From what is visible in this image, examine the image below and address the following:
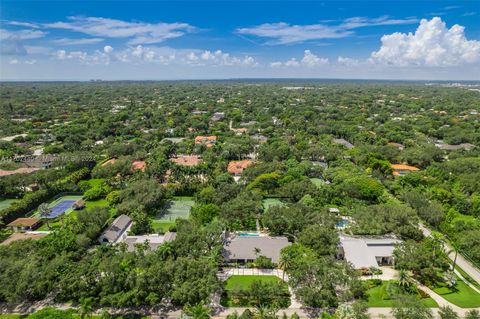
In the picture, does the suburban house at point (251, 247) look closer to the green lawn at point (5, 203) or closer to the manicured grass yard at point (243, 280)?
the manicured grass yard at point (243, 280)

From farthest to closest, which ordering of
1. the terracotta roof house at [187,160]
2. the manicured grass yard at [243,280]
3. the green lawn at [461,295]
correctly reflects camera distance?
the terracotta roof house at [187,160] → the manicured grass yard at [243,280] → the green lawn at [461,295]

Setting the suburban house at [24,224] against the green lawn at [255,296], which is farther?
the suburban house at [24,224]

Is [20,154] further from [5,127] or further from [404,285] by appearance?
[404,285]

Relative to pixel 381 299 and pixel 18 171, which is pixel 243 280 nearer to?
pixel 381 299

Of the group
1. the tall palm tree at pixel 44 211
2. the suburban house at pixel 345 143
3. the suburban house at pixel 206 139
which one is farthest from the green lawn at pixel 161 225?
the suburban house at pixel 345 143

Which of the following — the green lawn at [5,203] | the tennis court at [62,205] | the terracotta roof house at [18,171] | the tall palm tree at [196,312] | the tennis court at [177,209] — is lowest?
the tennis court at [177,209]

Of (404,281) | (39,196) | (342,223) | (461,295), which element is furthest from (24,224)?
(461,295)
